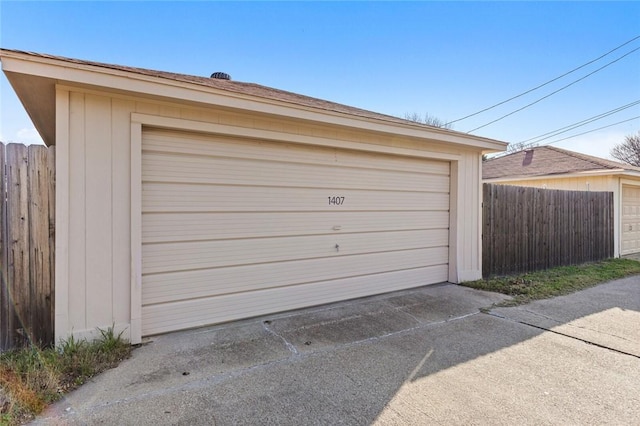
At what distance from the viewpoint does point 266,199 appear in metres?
4.16

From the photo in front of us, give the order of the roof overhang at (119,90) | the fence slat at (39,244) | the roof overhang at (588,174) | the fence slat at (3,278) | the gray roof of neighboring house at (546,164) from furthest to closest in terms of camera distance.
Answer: the gray roof of neighboring house at (546,164)
the roof overhang at (588,174)
the fence slat at (39,244)
the fence slat at (3,278)
the roof overhang at (119,90)

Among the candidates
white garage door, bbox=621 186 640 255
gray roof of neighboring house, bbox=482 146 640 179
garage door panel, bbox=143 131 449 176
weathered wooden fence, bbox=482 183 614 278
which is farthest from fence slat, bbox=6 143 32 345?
white garage door, bbox=621 186 640 255

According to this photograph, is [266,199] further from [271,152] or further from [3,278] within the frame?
[3,278]

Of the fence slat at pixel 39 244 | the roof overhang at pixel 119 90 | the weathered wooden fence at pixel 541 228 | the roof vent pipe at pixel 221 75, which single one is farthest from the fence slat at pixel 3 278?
the weathered wooden fence at pixel 541 228

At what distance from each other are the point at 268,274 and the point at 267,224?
642 millimetres

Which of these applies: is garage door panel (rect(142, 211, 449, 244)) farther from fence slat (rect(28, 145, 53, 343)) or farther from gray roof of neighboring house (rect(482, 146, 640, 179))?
gray roof of neighboring house (rect(482, 146, 640, 179))

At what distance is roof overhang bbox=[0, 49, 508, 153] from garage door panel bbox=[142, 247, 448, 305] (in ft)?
6.19

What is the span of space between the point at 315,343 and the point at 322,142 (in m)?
2.57

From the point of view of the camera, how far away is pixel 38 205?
3006 mm

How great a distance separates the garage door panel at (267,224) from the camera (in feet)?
11.7

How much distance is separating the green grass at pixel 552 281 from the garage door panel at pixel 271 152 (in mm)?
2297

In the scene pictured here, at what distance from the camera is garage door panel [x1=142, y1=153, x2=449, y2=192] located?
3562mm

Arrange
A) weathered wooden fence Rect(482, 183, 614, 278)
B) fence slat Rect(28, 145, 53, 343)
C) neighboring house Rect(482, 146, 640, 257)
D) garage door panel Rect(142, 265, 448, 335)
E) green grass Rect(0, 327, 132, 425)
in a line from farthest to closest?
neighboring house Rect(482, 146, 640, 257)
weathered wooden fence Rect(482, 183, 614, 278)
garage door panel Rect(142, 265, 448, 335)
fence slat Rect(28, 145, 53, 343)
green grass Rect(0, 327, 132, 425)

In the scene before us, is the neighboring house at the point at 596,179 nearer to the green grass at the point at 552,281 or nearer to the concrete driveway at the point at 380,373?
the green grass at the point at 552,281
